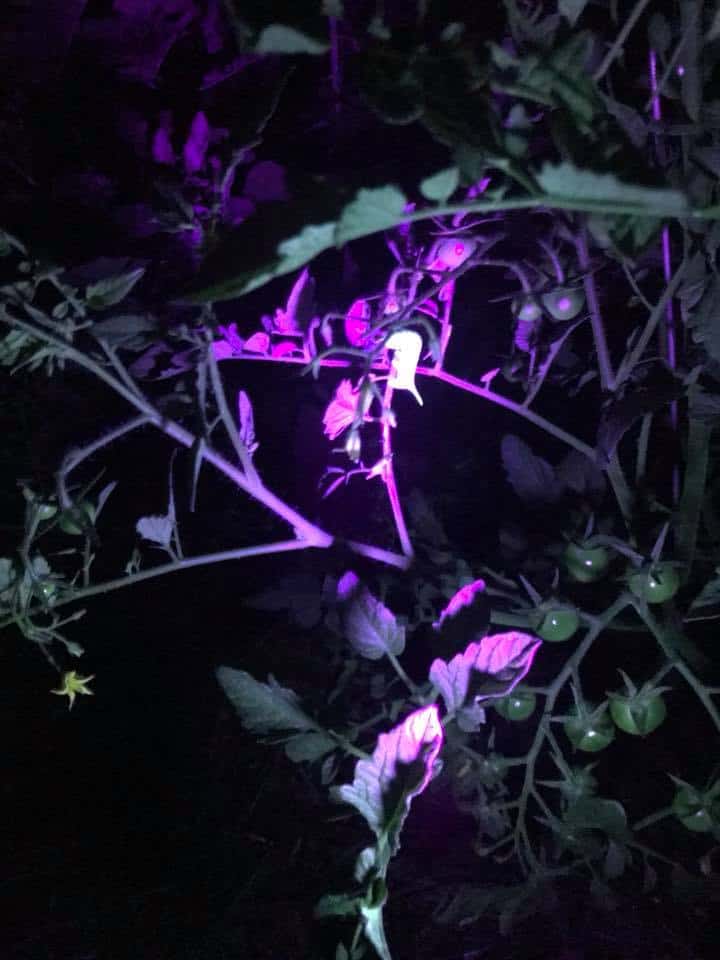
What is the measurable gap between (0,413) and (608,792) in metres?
0.66

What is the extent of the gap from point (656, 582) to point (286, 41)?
15.8 inches

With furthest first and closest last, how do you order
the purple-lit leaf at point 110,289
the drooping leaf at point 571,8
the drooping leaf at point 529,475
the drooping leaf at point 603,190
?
the drooping leaf at point 529,475 → the purple-lit leaf at point 110,289 → the drooping leaf at point 571,8 → the drooping leaf at point 603,190

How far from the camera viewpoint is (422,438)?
0.74 metres

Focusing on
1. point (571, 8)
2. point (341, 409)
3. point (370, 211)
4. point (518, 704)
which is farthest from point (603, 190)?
point (518, 704)

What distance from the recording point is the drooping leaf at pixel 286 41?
24 cm

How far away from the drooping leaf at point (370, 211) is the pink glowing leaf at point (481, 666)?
1.08 ft

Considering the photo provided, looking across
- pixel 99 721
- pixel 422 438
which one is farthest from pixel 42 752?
pixel 422 438

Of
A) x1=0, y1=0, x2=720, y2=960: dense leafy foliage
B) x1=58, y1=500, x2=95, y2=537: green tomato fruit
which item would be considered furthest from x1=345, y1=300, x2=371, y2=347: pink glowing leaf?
x1=58, y1=500, x2=95, y2=537: green tomato fruit

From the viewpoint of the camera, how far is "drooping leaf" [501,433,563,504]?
1.92 ft

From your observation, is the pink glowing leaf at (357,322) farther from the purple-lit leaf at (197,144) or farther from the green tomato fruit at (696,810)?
the green tomato fruit at (696,810)

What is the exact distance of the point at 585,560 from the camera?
1.76 ft

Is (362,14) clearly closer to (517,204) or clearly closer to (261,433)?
(517,204)

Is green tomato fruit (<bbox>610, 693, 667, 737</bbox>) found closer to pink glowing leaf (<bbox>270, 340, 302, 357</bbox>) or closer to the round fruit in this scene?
the round fruit

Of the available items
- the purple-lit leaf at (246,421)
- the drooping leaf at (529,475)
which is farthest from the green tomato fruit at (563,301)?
the purple-lit leaf at (246,421)
